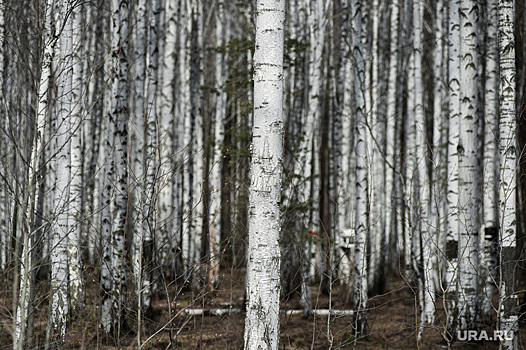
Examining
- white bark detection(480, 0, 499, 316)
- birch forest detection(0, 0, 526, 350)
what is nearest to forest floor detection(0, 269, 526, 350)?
birch forest detection(0, 0, 526, 350)

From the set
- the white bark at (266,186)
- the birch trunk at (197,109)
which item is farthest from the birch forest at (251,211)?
the birch trunk at (197,109)

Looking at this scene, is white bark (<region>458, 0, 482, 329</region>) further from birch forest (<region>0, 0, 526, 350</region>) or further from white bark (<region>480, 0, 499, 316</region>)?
white bark (<region>480, 0, 499, 316</region>)

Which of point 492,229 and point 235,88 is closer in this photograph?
point 492,229

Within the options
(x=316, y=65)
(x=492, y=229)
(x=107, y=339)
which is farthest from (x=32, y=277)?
(x=316, y=65)

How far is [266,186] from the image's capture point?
364 centimetres

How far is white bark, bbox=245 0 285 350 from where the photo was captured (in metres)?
3.51

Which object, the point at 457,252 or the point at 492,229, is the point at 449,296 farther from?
the point at 492,229

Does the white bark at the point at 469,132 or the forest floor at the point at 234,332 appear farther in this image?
the white bark at the point at 469,132

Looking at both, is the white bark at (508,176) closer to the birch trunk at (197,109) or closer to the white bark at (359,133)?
the white bark at (359,133)

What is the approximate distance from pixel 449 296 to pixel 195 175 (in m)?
8.12

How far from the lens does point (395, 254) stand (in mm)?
15000

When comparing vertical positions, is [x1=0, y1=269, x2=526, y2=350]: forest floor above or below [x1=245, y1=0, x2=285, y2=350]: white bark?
A: below

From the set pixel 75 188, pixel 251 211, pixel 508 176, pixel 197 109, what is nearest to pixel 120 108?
pixel 75 188

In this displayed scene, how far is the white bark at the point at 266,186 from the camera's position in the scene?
351 cm
